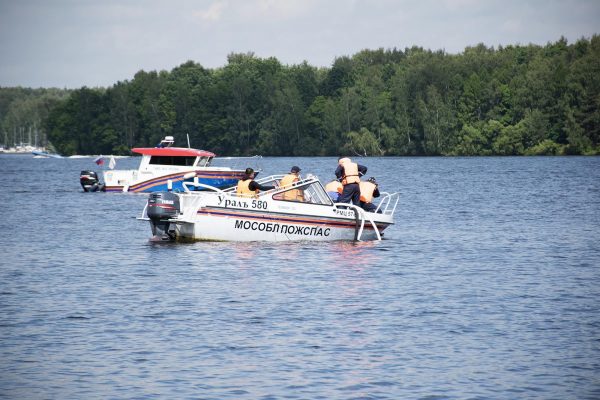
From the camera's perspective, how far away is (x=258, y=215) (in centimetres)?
3409

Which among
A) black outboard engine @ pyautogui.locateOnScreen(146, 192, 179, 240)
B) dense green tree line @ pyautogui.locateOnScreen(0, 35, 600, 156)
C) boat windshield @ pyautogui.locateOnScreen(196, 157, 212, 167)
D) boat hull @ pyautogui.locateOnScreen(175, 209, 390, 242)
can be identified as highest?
dense green tree line @ pyautogui.locateOnScreen(0, 35, 600, 156)

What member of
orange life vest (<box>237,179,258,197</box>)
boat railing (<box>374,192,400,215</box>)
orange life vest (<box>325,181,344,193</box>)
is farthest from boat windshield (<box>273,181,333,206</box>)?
orange life vest (<box>325,181,344,193</box>)

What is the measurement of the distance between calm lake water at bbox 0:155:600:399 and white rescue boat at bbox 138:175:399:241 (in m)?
0.46

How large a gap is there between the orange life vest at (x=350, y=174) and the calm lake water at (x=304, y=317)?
81.1 inches

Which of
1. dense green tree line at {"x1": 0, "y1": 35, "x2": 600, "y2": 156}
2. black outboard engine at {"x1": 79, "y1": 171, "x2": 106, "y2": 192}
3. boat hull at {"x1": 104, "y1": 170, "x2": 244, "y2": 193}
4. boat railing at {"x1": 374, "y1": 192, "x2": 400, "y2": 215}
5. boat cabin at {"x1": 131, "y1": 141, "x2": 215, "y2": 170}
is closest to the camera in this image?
boat railing at {"x1": 374, "y1": 192, "x2": 400, "y2": 215}

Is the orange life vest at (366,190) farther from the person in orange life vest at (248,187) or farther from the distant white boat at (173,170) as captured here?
the distant white boat at (173,170)

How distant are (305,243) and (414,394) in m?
18.4

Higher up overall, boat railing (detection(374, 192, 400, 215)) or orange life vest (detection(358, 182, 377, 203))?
orange life vest (detection(358, 182, 377, 203))

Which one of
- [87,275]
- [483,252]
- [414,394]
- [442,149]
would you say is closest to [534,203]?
[483,252]

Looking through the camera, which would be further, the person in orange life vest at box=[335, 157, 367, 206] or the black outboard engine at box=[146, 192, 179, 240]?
the person in orange life vest at box=[335, 157, 367, 206]

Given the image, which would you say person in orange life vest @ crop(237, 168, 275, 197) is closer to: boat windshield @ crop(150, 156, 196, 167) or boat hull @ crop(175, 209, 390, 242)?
boat hull @ crop(175, 209, 390, 242)

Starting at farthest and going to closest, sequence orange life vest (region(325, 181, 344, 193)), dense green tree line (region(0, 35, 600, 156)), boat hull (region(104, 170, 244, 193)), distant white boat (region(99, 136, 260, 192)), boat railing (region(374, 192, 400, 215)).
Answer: dense green tree line (region(0, 35, 600, 156)) < distant white boat (region(99, 136, 260, 192)) < boat hull (region(104, 170, 244, 193)) < orange life vest (region(325, 181, 344, 193)) < boat railing (region(374, 192, 400, 215))

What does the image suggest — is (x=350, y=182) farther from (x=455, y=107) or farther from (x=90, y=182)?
(x=455, y=107)

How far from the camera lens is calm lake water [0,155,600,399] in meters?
17.3
